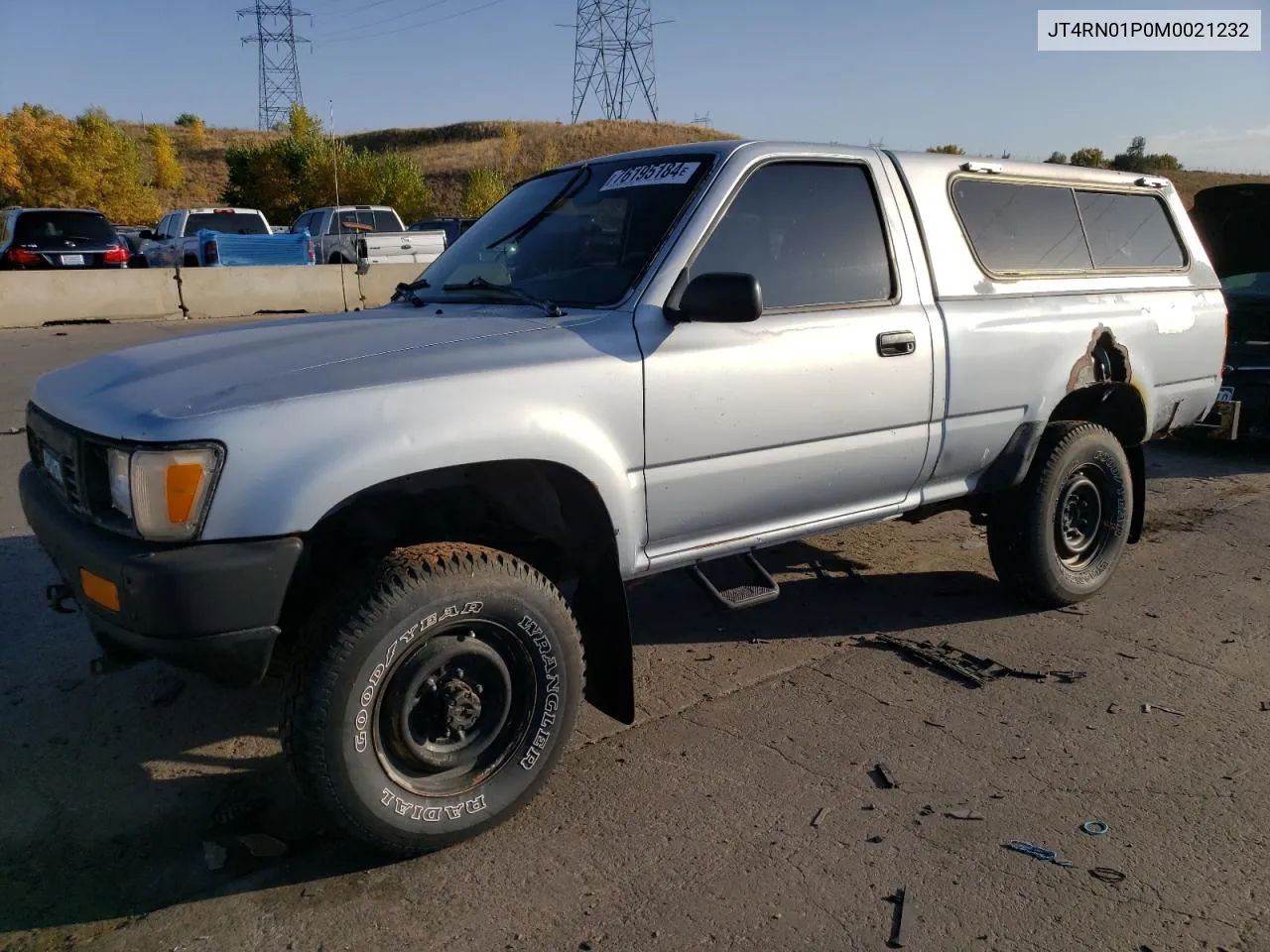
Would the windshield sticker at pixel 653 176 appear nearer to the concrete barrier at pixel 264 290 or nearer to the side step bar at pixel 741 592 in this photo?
the side step bar at pixel 741 592

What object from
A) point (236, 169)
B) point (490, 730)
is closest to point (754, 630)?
point (490, 730)

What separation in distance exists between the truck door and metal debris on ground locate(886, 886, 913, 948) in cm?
124

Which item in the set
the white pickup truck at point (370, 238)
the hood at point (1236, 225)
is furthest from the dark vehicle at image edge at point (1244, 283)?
the white pickup truck at point (370, 238)

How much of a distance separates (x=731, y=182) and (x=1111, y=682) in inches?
96.4

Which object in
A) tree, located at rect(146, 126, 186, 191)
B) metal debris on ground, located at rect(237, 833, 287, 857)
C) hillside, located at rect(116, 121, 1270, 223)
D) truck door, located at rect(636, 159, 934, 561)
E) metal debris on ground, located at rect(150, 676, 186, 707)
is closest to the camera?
metal debris on ground, located at rect(237, 833, 287, 857)

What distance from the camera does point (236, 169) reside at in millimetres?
44812

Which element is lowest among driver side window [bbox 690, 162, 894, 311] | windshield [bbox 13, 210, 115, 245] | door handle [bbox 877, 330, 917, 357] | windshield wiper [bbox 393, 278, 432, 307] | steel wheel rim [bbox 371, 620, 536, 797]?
steel wheel rim [bbox 371, 620, 536, 797]

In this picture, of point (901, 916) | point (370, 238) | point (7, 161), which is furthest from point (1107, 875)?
point (7, 161)

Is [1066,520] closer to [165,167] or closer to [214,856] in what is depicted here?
Answer: [214,856]

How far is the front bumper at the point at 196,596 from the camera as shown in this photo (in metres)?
2.32

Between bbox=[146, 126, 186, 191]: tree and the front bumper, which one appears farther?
bbox=[146, 126, 186, 191]: tree

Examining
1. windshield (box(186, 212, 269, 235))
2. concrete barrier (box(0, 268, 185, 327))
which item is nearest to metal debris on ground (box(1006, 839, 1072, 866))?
concrete barrier (box(0, 268, 185, 327))

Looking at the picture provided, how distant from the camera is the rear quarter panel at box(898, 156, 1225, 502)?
13.0 feet

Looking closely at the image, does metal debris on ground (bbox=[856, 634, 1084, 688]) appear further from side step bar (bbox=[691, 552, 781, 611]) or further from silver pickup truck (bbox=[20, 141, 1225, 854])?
side step bar (bbox=[691, 552, 781, 611])
